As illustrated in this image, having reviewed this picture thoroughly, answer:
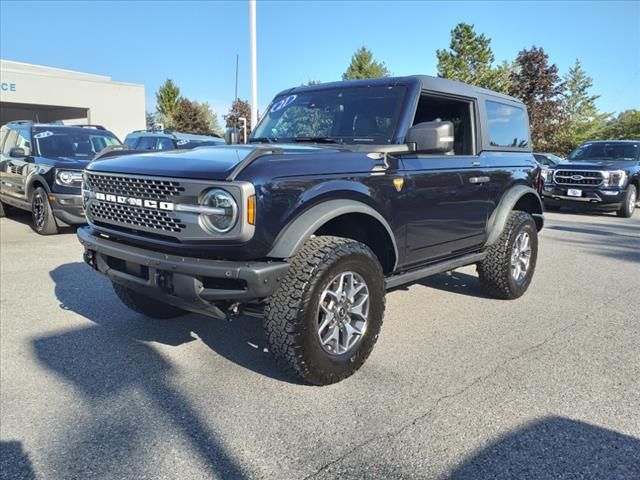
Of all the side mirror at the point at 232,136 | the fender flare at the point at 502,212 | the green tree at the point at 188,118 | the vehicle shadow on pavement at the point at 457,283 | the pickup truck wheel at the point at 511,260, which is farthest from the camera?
the green tree at the point at 188,118

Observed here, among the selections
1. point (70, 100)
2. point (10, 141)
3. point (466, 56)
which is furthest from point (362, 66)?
point (10, 141)

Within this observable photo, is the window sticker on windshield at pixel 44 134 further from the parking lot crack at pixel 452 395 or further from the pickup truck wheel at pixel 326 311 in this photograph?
the parking lot crack at pixel 452 395

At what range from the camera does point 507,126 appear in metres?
5.05

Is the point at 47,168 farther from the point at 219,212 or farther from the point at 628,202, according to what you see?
the point at 628,202

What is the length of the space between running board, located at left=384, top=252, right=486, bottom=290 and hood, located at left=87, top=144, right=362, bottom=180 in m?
0.97

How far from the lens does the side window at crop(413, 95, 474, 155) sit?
447cm

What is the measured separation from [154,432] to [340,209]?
1.56m

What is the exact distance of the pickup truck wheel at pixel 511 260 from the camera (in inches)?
185

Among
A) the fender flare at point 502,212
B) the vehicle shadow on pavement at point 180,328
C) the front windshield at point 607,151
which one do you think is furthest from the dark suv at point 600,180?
the vehicle shadow on pavement at point 180,328

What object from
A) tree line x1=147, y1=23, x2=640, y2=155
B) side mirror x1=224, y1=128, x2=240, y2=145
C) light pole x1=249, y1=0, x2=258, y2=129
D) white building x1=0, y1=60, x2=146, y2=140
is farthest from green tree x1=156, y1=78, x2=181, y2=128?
side mirror x1=224, y1=128, x2=240, y2=145

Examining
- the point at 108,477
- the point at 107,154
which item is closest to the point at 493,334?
the point at 108,477

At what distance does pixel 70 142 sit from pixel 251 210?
7933mm

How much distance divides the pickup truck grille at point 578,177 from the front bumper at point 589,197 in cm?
13

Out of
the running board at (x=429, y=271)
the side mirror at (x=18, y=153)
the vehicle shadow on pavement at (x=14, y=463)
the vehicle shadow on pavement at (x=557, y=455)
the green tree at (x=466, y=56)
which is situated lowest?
the vehicle shadow on pavement at (x=14, y=463)
